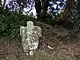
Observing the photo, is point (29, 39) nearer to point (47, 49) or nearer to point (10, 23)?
point (47, 49)

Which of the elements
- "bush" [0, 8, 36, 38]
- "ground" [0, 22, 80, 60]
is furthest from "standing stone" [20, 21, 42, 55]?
→ "bush" [0, 8, 36, 38]

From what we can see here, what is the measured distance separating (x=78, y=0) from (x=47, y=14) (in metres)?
2.48

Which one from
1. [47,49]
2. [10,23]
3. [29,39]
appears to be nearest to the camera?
[29,39]

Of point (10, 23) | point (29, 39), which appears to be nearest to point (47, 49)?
point (29, 39)

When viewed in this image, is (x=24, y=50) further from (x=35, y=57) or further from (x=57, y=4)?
(x=57, y=4)

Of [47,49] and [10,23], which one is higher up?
[10,23]

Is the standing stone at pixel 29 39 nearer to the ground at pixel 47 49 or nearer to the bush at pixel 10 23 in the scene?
the ground at pixel 47 49

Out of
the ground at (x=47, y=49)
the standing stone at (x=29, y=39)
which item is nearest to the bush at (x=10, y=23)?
the ground at (x=47, y=49)

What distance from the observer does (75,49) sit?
4.54 m

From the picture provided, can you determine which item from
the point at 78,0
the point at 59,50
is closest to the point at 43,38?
the point at 59,50

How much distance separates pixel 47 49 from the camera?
4.56 meters

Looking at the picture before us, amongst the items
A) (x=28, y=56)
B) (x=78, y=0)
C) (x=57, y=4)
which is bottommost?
(x=28, y=56)

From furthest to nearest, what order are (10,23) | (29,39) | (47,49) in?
1. (10,23)
2. (47,49)
3. (29,39)

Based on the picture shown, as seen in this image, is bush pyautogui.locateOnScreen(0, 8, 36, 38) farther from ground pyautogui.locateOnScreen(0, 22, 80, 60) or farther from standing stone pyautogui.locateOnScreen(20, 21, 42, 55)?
standing stone pyautogui.locateOnScreen(20, 21, 42, 55)
